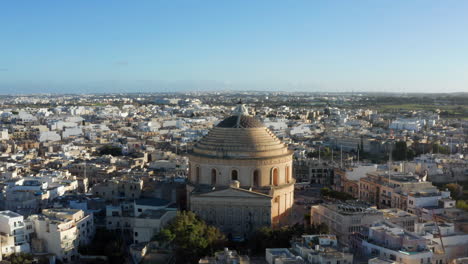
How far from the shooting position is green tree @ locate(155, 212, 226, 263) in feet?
91.4

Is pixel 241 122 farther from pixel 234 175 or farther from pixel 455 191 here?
pixel 455 191

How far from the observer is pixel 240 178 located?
3509 cm

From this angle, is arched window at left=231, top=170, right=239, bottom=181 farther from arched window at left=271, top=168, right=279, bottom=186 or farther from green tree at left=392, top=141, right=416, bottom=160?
green tree at left=392, top=141, right=416, bottom=160

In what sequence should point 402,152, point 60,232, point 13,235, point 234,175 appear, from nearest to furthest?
1. point 60,232
2. point 13,235
3. point 234,175
4. point 402,152

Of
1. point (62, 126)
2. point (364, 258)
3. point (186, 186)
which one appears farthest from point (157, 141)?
point (364, 258)

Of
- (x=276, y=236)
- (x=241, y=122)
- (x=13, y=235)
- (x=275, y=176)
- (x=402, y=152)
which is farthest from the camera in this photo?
(x=402, y=152)

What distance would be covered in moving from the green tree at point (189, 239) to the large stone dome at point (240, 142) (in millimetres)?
7074

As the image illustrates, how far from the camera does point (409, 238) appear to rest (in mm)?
25578

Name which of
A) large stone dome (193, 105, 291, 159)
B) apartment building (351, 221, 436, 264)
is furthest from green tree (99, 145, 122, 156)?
apartment building (351, 221, 436, 264)

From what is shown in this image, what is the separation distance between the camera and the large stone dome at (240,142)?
35281 millimetres

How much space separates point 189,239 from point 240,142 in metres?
9.69

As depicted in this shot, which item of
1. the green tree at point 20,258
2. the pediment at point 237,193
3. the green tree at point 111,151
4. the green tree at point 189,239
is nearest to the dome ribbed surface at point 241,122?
the pediment at point 237,193

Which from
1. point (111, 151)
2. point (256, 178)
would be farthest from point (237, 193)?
point (111, 151)

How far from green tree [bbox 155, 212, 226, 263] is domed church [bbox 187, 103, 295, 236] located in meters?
3.27
